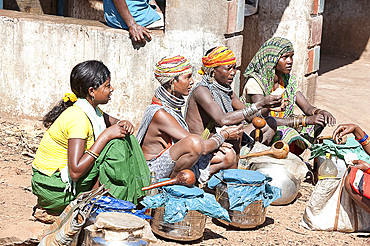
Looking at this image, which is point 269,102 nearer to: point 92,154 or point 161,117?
point 161,117

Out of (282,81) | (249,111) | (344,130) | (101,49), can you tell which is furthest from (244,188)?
(101,49)

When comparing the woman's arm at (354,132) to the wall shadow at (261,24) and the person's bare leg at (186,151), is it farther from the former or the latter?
the wall shadow at (261,24)

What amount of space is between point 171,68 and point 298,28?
3805 millimetres

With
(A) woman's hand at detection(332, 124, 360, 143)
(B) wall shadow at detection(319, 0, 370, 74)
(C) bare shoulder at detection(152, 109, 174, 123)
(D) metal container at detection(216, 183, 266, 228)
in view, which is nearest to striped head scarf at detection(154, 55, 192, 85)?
(C) bare shoulder at detection(152, 109, 174, 123)

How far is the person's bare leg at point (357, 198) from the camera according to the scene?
4.16 m

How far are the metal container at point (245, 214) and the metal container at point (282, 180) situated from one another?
56cm

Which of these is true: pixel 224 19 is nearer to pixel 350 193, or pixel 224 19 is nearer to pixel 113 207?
pixel 350 193

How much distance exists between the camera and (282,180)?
484 cm

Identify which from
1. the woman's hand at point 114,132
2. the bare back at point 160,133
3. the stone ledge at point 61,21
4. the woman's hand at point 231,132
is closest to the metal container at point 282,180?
the woman's hand at point 231,132

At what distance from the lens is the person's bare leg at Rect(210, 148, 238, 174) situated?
488 cm

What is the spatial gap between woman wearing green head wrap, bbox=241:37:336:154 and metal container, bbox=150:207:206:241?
76.2 inches

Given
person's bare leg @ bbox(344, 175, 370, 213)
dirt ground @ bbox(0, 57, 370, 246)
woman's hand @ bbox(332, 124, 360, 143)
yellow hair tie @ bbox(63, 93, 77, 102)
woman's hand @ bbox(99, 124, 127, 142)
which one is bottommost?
dirt ground @ bbox(0, 57, 370, 246)

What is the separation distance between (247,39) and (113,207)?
17.6ft

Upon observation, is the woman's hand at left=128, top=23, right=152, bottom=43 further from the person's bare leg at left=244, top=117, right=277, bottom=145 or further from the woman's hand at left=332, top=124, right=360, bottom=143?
the woman's hand at left=332, top=124, right=360, bottom=143
